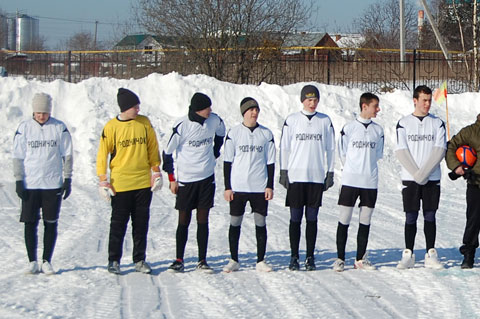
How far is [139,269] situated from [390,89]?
46.8 feet

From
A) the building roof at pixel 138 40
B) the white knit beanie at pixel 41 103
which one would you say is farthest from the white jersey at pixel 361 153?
the building roof at pixel 138 40

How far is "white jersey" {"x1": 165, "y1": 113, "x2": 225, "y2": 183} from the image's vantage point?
7582 millimetres

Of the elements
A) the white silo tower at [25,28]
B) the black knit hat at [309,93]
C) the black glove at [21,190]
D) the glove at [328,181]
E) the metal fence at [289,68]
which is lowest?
the black glove at [21,190]

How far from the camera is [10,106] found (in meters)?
17.0

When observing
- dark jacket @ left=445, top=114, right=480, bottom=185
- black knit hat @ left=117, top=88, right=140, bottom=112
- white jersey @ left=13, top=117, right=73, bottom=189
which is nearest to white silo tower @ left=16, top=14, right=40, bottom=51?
white jersey @ left=13, top=117, right=73, bottom=189

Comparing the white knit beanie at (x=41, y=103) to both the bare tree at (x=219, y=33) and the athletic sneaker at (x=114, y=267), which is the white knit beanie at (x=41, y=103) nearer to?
the athletic sneaker at (x=114, y=267)

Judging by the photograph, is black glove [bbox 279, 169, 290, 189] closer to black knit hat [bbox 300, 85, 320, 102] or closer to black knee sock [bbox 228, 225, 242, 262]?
black knee sock [bbox 228, 225, 242, 262]

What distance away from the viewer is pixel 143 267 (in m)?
7.41

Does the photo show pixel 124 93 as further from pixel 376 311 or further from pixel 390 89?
pixel 390 89

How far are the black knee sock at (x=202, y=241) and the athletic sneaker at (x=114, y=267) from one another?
81cm

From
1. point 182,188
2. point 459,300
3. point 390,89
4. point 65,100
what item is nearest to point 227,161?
point 182,188

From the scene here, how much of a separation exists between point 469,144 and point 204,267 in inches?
118

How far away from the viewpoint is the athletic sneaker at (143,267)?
739 centimetres

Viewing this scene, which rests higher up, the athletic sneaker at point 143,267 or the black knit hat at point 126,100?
the black knit hat at point 126,100
